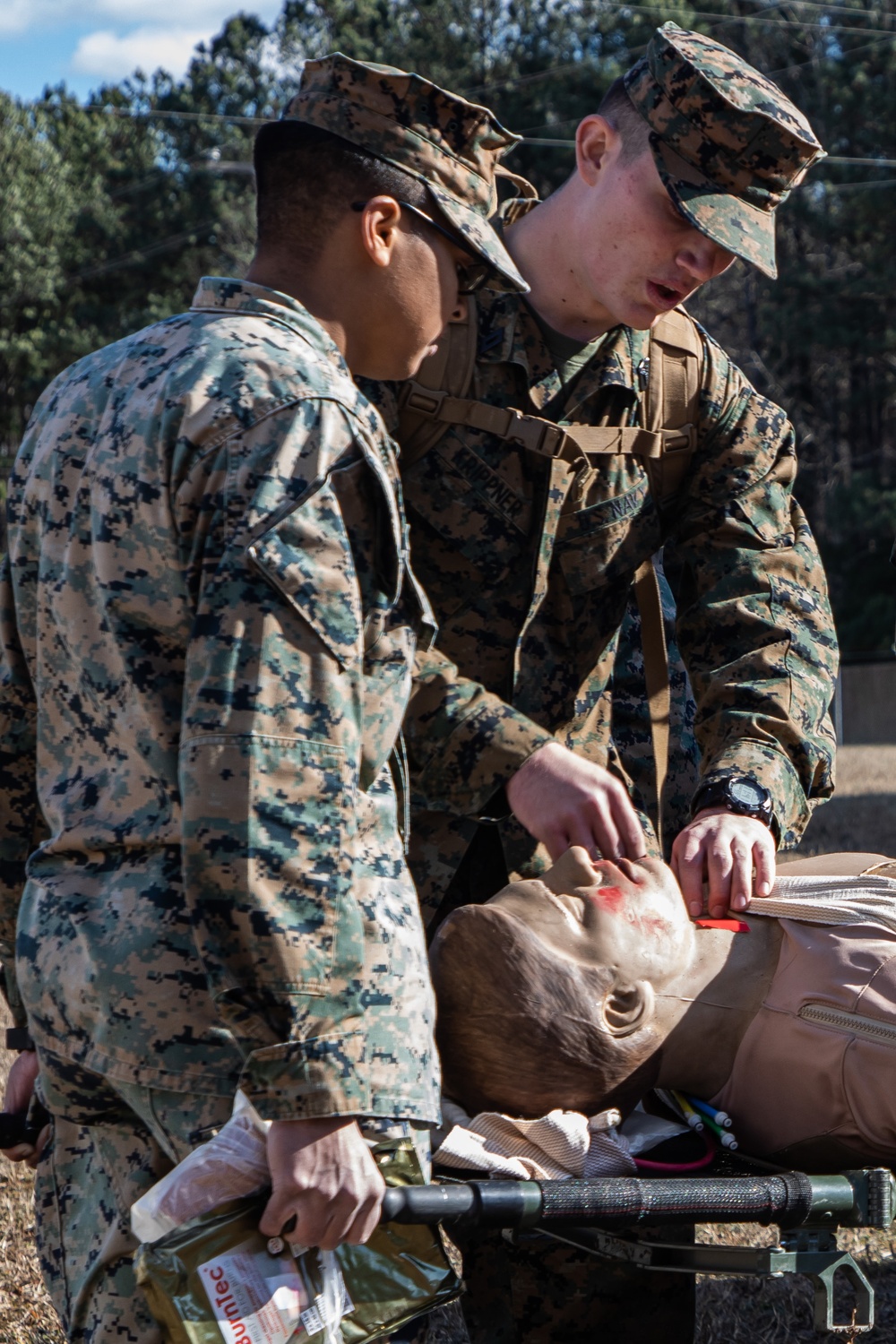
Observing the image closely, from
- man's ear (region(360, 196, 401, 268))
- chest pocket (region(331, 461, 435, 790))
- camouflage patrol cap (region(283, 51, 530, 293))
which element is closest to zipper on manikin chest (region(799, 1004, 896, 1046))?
chest pocket (region(331, 461, 435, 790))

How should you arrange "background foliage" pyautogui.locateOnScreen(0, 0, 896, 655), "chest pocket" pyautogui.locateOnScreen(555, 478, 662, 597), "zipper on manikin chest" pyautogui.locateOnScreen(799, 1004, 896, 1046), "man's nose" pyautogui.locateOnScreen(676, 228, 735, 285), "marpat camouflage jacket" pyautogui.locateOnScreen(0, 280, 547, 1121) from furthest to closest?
"background foliage" pyautogui.locateOnScreen(0, 0, 896, 655), "chest pocket" pyautogui.locateOnScreen(555, 478, 662, 597), "man's nose" pyautogui.locateOnScreen(676, 228, 735, 285), "zipper on manikin chest" pyautogui.locateOnScreen(799, 1004, 896, 1046), "marpat camouflage jacket" pyautogui.locateOnScreen(0, 280, 547, 1121)

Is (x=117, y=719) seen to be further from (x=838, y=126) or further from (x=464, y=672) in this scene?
(x=838, y=126)

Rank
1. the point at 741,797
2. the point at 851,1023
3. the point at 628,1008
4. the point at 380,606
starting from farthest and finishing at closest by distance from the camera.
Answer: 1. the point at 741,797
2. the point at 628,1008
3. the point at 851,1023
4. the point at 380,606

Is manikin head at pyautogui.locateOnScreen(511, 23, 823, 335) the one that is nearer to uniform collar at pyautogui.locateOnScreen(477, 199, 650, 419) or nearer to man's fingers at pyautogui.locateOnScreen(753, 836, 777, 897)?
uniform collar at pyautogui.locateOnScreen(477, 199, 650, 419)

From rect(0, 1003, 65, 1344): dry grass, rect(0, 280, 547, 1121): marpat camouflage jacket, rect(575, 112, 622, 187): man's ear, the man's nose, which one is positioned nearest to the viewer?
rect(0, 280, 547, 1121): marpat camouflage jacket

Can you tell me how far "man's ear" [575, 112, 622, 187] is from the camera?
9.33 feet

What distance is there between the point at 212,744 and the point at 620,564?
1.54 metres

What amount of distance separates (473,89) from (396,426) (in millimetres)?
29144

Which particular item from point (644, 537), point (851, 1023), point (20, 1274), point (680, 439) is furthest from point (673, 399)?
point (20, 1274)

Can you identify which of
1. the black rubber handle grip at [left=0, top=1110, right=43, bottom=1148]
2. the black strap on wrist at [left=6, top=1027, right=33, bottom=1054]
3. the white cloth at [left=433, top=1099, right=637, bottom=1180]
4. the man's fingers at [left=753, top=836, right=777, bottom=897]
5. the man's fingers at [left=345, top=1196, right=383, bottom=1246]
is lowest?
the white cloth at [left=433, top=1099, right=637, bottom=1180]

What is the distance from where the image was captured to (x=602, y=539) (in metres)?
2.97

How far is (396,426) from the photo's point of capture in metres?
2.87

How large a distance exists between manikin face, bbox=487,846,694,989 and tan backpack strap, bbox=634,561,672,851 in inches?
17.2

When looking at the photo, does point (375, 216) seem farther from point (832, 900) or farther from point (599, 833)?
point (832, 900)
